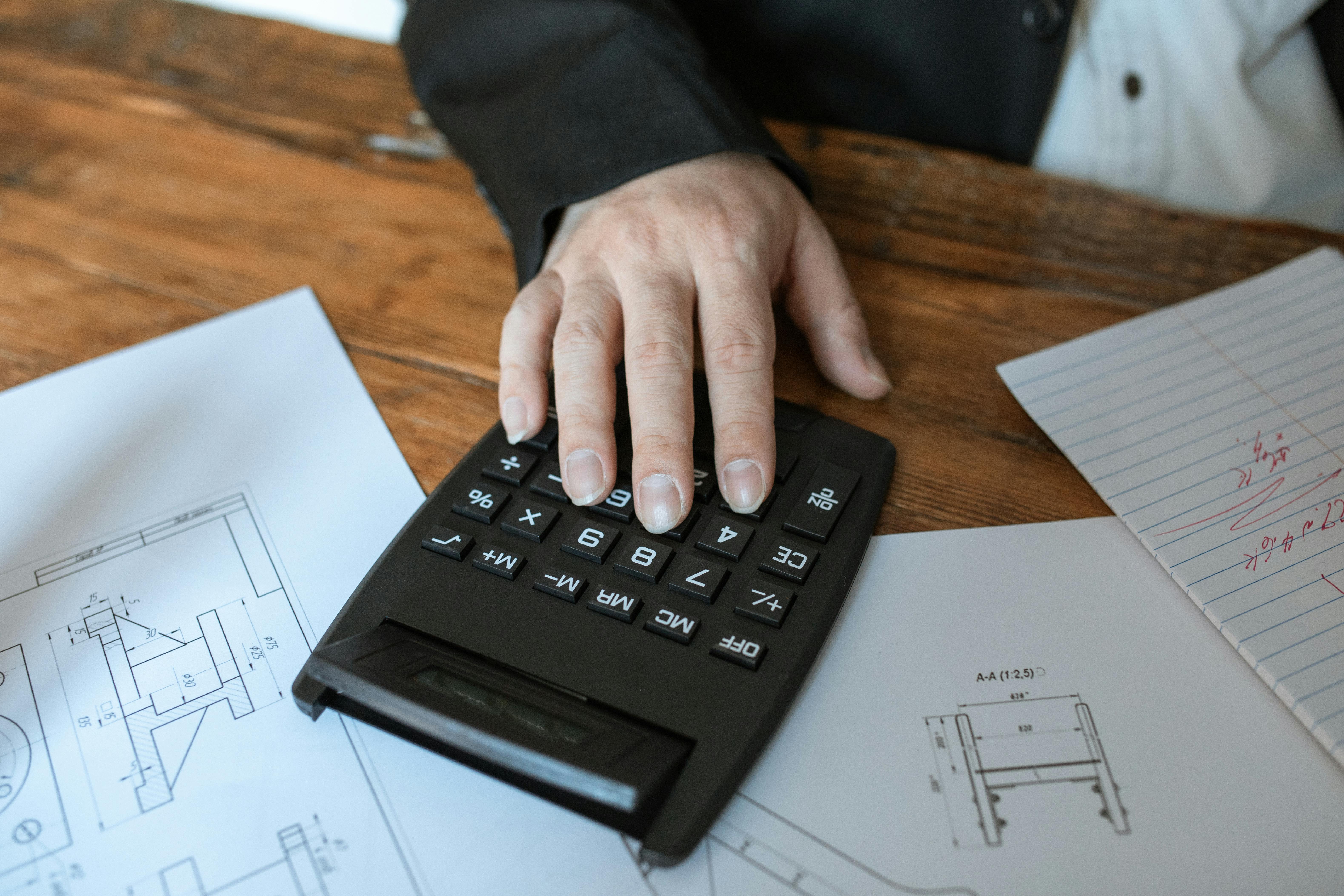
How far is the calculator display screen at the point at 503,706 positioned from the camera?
335 millimetres

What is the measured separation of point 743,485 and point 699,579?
0.05 meters

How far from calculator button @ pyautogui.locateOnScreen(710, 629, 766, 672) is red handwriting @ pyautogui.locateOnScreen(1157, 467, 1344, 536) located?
0.21m

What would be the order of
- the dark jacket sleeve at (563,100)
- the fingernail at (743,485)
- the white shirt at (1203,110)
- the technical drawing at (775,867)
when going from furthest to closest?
the white shirt at (1203,110), the dark jacket sleeve at (563,100), the fingernail at (743,485), the technical drawing at (775,867)

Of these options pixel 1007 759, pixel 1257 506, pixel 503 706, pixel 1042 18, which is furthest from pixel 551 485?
pixel 1042 18

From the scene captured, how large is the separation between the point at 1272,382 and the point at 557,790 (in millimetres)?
437

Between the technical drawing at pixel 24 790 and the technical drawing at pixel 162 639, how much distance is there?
0.04 feet

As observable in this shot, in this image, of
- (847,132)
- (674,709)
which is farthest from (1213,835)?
(847,132)

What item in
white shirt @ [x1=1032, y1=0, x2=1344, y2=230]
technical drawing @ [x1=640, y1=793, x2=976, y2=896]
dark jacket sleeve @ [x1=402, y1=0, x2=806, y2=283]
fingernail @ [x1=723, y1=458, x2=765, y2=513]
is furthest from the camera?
white shirt @ [x1=1032, y1=0, x2=1344, y2=230]

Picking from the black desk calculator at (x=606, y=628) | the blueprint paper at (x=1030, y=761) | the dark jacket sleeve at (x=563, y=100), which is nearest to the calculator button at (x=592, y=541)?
the black desk calculator at (x=606, y=628)

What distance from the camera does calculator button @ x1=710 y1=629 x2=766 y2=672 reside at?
1.20ft

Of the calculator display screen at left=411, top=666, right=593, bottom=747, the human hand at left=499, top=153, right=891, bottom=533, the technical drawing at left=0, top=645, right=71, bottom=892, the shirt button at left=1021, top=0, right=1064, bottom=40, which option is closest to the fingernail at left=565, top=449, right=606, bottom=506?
the human hand at left=499, top=153, right=891, bottom=533

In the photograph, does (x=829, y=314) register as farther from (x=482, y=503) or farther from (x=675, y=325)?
(x=482, y=503)

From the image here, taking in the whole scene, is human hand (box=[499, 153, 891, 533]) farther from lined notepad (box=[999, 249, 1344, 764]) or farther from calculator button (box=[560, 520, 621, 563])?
lined notepad (box=[999, 249, 1344, 764])

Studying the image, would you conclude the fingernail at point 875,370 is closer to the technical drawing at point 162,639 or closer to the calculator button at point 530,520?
the calculator button at point 530,520
